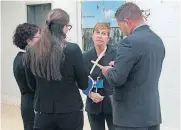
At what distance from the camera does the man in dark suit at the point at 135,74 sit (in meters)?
2.18

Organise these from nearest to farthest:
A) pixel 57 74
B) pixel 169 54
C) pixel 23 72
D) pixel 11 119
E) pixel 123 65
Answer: pixel 123 65 → pixel 57 74 → pixel 23 72 → pixel 169 54 → pixel 11 119

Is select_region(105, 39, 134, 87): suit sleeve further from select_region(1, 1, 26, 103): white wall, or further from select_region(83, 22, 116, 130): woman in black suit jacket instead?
select_region(1, 1, 26, 103): white wall

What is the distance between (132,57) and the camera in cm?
216

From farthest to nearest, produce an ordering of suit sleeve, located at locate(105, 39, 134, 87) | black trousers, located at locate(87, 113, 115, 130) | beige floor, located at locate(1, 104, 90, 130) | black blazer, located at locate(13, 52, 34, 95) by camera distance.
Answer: beige floor, located at locate(1, 104, 90, 130) < black trousers, located at locate(87, 113, 115, 130) < black blazer, located at locate(13, 52, 34, 95) < suit sleeve, located at locate(105, 39, 134, 87)

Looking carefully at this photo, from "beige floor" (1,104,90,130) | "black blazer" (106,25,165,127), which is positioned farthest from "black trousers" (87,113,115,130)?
"beige floor" (1,104,90,130)

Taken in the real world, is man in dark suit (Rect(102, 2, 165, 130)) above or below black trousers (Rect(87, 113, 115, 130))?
above

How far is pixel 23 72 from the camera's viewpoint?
280 centimetres

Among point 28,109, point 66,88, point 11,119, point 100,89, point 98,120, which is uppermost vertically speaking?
point 66,88

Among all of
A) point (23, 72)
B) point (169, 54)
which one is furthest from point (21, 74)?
point (169, 54)

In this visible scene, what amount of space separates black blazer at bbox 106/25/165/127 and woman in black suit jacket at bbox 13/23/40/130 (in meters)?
0.85

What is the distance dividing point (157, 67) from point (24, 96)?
3.85 ft

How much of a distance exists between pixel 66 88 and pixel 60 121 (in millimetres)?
233

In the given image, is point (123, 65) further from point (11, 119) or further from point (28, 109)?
point (11, 119)

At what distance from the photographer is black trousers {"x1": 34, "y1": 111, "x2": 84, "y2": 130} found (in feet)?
7.69
